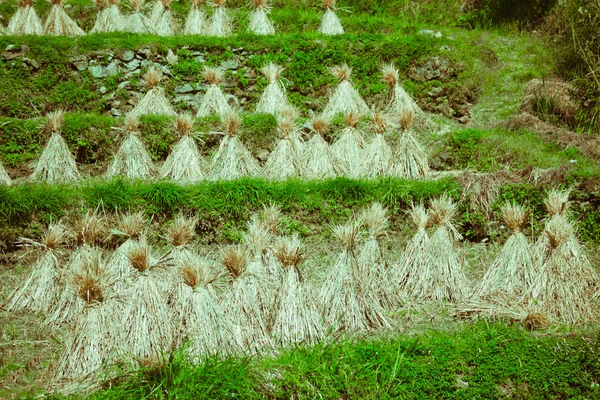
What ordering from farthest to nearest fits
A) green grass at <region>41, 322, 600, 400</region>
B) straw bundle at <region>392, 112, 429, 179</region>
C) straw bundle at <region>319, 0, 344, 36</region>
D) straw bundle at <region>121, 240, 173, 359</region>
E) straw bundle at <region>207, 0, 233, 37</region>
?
straw bundle at <region>319, 0, 344, 36</region> → straw bundle at <region>207, 0, 233, 37</region> → straw bundle at <region>392, 112, 429, 179</region> → straw bundle at <region>121, 240, 173, 359</region> → green grass at <region>41, 322, 600, 400</region>

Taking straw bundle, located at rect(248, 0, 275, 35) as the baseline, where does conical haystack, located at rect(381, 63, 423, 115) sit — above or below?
below

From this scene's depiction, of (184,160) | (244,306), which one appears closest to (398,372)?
(244,306)

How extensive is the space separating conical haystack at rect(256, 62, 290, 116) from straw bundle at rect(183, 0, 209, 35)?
1.87 m

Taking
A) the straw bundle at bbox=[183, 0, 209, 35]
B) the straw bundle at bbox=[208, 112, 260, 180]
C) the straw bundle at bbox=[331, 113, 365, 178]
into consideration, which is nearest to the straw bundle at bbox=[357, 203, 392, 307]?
the straw bundle at bbox=[331, 113, 365, 178]

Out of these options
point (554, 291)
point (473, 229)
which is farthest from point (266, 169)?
point (554, 291)

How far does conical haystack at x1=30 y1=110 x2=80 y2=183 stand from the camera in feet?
20.8

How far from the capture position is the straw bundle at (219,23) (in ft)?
29.6

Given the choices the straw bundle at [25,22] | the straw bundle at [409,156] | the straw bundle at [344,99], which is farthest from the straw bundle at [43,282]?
the straw bundle at [25,22]

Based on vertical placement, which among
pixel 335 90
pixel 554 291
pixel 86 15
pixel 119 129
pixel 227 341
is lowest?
pixel 227 341

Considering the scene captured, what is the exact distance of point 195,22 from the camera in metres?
9.14

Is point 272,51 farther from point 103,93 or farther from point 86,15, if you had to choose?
point 86,15

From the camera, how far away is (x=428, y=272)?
16.9 feet

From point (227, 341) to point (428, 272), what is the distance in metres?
1.84

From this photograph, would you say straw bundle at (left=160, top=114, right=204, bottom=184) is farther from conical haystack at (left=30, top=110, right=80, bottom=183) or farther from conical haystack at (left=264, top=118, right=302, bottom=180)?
conical haystack at (left=30, top=110, right=80, bottom=183)
